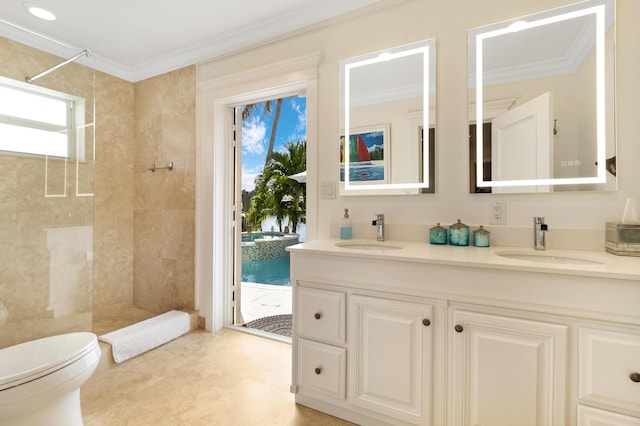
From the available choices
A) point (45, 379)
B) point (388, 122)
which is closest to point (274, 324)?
point (45, 379)

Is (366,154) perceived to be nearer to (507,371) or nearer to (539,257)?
(539,257)

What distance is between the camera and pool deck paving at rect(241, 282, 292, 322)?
10.7 feet

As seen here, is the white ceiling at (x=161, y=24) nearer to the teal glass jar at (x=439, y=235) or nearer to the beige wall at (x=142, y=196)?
the beige wall at (x=142, y=196)

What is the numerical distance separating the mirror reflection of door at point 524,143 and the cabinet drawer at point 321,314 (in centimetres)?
110

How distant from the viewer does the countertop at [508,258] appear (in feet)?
3.56

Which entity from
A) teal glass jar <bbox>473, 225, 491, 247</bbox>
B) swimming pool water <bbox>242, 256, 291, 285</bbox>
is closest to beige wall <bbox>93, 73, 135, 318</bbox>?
swimming pool water <bbox>242, 256, 291, 285</bbox>

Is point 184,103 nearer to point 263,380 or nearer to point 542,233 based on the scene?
point 263,380

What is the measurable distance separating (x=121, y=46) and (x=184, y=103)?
0.68 m

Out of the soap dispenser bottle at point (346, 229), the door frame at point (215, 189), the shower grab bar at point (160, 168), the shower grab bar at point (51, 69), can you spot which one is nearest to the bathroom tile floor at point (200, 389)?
the door frame at point (215, 189)

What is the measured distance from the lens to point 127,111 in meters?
3.15

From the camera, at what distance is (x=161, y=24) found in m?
2.37

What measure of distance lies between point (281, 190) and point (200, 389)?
16.5 ft

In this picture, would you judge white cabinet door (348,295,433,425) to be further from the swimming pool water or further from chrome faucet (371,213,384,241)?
the swimming pool water

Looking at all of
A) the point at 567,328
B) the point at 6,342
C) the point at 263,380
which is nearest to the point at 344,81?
the point at 567,328
